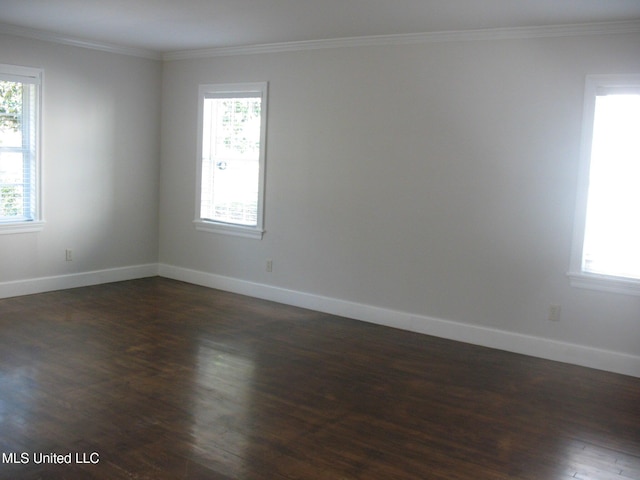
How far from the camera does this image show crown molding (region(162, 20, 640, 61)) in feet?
14.6

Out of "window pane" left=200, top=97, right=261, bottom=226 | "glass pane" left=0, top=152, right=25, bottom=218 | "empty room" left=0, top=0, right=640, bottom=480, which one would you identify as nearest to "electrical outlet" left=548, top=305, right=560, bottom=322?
"empty room" left=0, top=0, right=640, bottom=480

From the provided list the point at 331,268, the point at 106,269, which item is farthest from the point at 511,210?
the point at 106,269

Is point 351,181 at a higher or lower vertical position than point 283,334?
higher

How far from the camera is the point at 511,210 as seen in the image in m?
4.93

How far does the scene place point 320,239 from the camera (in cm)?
596

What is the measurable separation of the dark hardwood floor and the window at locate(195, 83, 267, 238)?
139cm

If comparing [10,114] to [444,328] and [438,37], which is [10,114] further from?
[444,328]

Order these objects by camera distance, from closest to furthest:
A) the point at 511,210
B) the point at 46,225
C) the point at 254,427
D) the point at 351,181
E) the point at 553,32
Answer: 1. the point at 254,427
2. the point at 553,32
3. the point at 511,210
4. the point at 351,181
5. the point at 46,225

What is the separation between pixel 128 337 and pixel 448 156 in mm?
2917

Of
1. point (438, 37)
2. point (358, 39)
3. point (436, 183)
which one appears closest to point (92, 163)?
point (358, 39)

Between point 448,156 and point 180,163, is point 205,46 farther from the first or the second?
point 448,156

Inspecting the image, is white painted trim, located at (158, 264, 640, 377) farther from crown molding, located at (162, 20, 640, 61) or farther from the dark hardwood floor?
crown molding, located at (162, 20, 640, 61)

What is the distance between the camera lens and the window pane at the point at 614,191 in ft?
14.6

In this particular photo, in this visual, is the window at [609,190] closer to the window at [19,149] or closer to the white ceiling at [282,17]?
the white ceiling at [282,17]
